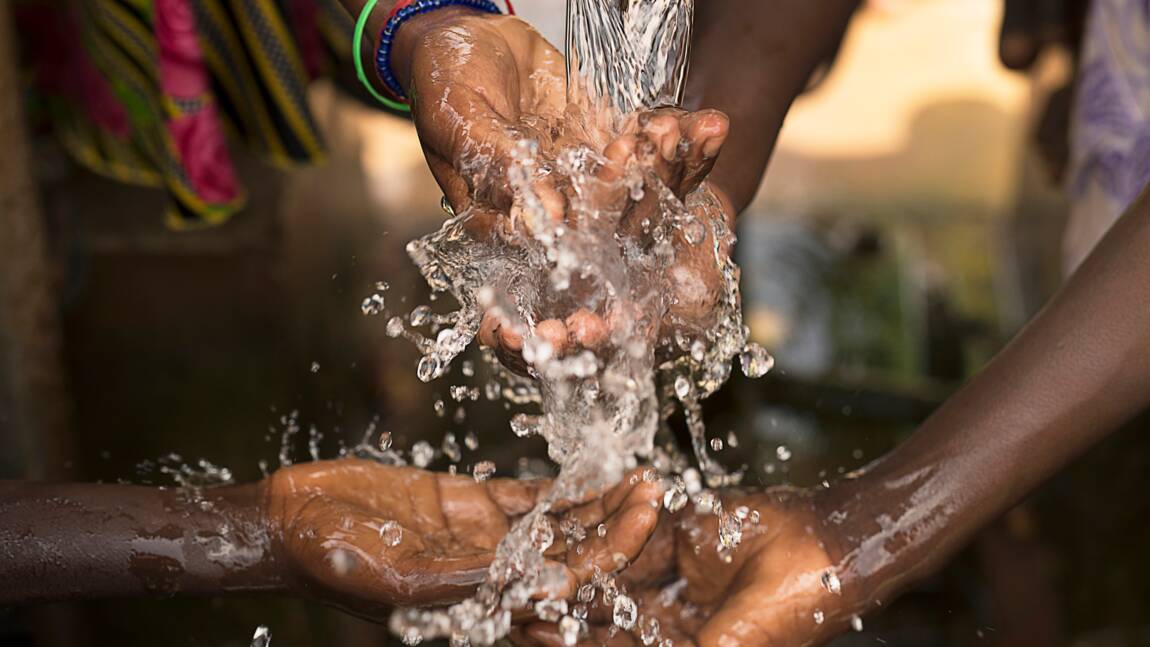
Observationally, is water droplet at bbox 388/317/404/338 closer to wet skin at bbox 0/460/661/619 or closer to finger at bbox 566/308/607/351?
wet skin at bbox 0/460/661/619

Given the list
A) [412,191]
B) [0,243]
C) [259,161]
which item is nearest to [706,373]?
[0,243]

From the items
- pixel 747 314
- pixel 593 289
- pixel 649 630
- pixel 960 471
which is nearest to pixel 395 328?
pixel 593 289

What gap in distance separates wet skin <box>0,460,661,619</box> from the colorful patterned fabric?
2.82 feet

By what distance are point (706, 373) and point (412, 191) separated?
2.65 meters

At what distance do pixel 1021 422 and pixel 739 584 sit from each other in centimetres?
47

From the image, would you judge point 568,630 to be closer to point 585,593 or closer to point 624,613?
point 585,593

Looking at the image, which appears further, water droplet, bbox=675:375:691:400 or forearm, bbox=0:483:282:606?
water droplet, bbox=675:375:691:400

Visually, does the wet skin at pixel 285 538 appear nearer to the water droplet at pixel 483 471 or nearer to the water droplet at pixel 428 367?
the water droplet at pixel 483 471

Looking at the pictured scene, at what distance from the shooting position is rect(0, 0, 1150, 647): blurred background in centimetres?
253

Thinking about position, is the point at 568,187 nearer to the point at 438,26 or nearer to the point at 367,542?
the point at 438,26

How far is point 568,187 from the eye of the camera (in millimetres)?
1516

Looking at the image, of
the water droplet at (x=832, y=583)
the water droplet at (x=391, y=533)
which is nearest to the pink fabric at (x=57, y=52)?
the water droplet at (x=391, y=533)

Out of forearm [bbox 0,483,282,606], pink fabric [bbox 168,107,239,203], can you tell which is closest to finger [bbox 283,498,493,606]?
forearm [bbox 0,483,282,606]

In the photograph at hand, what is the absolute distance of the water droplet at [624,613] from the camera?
5.65 ft
